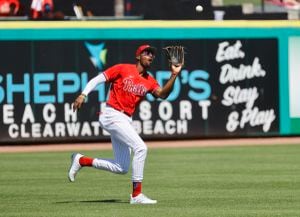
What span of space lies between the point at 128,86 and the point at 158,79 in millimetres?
12165

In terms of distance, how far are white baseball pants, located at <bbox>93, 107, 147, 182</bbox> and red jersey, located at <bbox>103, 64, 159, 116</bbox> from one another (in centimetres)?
11

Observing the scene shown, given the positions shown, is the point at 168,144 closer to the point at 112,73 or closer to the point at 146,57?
the point at 112,73

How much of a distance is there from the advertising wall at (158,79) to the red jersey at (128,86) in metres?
11.7

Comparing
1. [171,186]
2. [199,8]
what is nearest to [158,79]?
[199,8]

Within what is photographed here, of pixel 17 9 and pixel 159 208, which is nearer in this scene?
pixel 159 208

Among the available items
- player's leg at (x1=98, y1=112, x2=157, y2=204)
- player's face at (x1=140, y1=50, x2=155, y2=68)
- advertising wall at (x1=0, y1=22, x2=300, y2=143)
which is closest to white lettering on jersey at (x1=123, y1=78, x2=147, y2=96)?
player's face at (x1=140, y1=50, x2=155, y2=68)

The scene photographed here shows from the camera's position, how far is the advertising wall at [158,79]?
79.4 ft

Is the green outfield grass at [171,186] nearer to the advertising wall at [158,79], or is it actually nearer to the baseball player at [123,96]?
the baseball player at [123,96]

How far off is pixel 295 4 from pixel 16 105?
835 centimetres

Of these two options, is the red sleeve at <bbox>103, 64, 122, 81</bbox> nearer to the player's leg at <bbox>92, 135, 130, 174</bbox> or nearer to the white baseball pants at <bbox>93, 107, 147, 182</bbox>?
the white baseball pants at <bbox>93, 107, 147, 182</bbox>

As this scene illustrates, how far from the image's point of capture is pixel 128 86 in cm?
1263

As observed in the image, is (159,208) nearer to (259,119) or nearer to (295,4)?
(259,119)

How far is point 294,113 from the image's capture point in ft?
83.6

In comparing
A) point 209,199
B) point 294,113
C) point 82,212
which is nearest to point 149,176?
point 209,199
